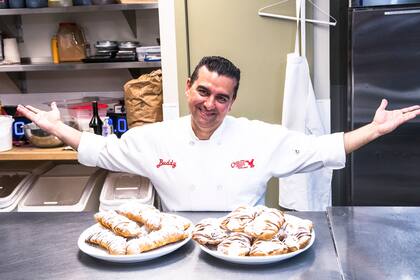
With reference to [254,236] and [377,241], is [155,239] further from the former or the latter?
[377,241]

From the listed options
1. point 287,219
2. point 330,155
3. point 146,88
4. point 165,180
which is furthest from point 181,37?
point 287,219

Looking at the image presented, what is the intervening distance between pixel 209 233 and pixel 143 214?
197 millimetres

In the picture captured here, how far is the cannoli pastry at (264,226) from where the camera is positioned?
1302 millimetres

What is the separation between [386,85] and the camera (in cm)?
292

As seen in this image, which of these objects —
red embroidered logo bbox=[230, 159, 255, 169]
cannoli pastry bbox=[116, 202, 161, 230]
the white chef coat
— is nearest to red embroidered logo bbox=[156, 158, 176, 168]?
the white chef coat

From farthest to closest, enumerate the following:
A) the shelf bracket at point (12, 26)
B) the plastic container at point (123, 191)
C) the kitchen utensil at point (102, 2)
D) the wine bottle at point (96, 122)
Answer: the shelf bracket at point (12, 26) < the kitchen utensil at point (102, 2) < the wine bottle at point (96, 122) < the plastic container at point (123, 191)

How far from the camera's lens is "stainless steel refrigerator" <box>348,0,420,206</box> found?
286cm

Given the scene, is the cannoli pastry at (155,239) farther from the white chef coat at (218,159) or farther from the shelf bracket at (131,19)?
the shelf bracket at (131,19)

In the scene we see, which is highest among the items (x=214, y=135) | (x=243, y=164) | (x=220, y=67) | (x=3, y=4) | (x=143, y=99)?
(x=3, y=4)

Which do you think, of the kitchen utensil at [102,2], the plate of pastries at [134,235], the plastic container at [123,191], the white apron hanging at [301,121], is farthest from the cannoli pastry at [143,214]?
the kitchen utensil at [102,2]

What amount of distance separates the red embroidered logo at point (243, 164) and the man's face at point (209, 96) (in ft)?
0.60

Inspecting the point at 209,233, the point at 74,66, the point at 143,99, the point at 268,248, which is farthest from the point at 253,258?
the point at 74,66

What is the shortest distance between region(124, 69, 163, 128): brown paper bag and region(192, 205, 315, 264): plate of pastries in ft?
5.51

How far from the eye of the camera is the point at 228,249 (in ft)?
4.22
